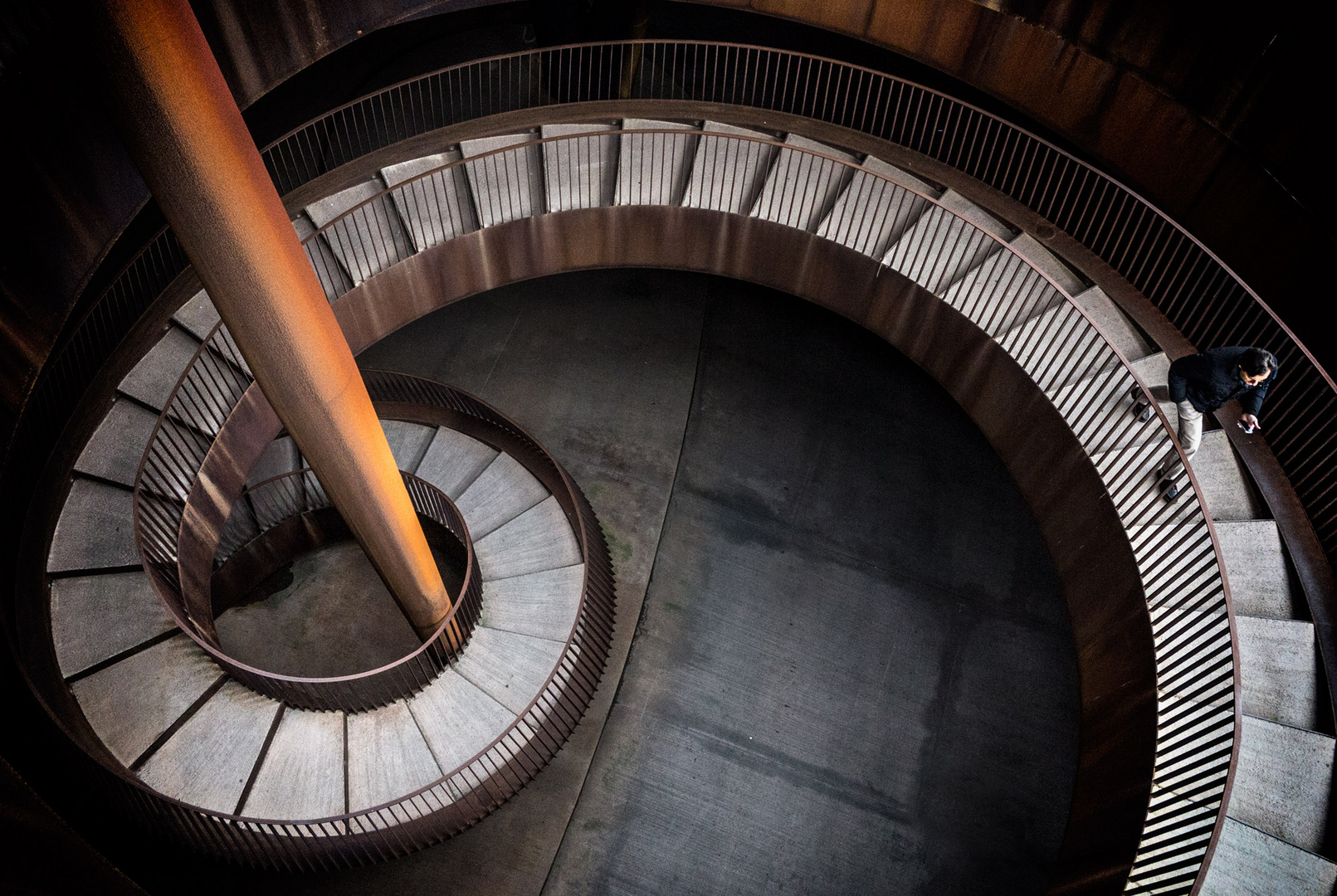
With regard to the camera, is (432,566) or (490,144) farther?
(490,144)

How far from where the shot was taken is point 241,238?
24.0 ft

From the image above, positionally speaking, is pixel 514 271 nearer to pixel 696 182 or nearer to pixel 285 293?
pixel 696 182

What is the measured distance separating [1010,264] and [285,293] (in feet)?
34.8

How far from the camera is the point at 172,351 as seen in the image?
1330 centimetres

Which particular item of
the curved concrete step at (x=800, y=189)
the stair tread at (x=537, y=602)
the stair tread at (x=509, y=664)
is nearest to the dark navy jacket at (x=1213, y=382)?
the curved concrete step at (x=800, y=189)

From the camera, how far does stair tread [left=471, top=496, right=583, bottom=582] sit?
14.8 m

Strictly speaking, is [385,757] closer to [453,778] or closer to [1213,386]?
[453,778]

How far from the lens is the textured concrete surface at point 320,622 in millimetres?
16094

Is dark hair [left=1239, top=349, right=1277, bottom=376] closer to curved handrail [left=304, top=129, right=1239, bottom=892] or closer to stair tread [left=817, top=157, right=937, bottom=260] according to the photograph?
curved handrail [left=304, top=129, right=1239, bottom=892]

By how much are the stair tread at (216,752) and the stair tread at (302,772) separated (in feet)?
0.69

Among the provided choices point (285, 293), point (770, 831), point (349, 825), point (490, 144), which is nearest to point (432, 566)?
point (349, 825)

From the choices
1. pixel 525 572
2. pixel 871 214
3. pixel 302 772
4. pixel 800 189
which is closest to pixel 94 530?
pixel 302 772

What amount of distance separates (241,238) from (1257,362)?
10.1 m

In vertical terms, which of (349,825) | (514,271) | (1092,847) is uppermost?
(514,271)
